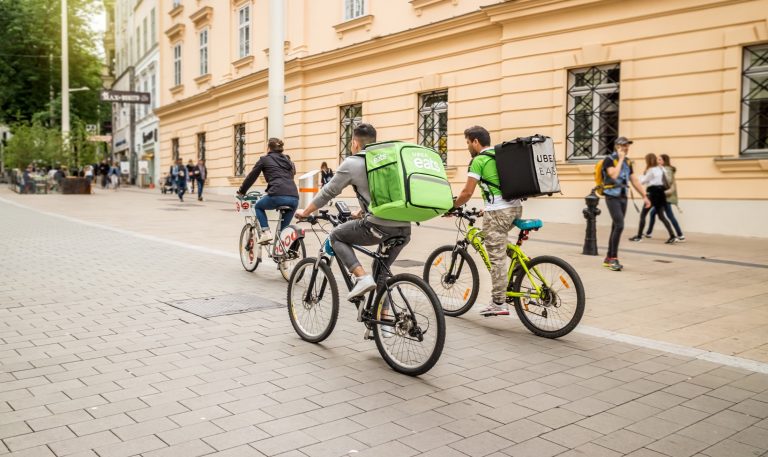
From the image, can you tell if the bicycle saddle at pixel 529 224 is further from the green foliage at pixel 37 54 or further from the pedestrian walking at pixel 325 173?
the green foliage at pixel 37 54

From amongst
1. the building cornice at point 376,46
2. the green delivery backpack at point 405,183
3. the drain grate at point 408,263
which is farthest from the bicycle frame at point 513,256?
the building cornice at point 376,46

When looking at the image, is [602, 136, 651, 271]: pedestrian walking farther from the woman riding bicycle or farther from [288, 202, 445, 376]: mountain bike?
[288, 202, 445, 376]: mountain bike

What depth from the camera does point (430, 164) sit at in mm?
4594

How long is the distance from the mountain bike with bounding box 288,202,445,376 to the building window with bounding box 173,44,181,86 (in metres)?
32.0

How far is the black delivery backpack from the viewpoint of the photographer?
18.4 ft

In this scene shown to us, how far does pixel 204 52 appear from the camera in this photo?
31328mm

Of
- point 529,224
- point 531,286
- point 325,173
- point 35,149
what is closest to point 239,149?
point 325,173

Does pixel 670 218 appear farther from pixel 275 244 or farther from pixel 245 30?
pixel 245 30

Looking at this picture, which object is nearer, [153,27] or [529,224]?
[529,224]

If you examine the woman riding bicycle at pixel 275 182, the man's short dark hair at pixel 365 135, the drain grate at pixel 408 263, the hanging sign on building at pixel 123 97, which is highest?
the hanging sign on building at pixel 123 97

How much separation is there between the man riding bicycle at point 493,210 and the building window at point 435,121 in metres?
12.4

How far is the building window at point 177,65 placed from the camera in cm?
3481

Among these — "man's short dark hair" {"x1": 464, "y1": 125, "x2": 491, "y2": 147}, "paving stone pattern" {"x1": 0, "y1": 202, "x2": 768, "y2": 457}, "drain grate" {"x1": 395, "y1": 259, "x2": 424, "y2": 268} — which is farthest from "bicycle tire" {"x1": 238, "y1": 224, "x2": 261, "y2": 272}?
"man's short dark hair" {"x1": 464, "y1": 125, "x2": 491, "y2": 147}

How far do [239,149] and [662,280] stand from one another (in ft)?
74.0
